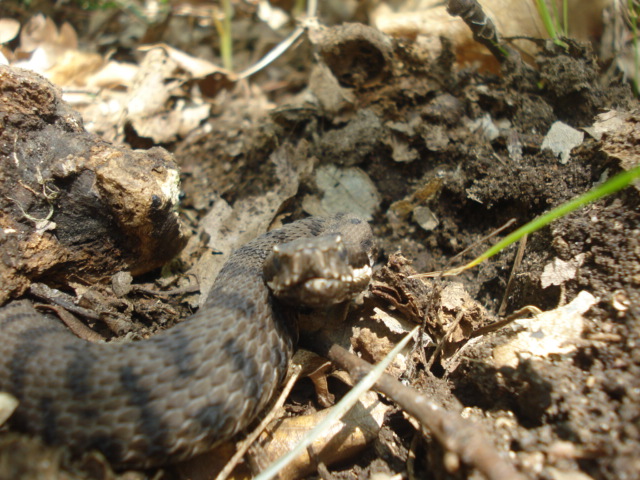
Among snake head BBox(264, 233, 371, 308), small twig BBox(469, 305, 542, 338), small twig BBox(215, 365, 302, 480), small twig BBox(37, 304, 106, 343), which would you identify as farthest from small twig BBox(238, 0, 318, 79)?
small twig BBox(469, 305, 542, 338)

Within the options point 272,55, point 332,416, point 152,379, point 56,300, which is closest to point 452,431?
point 332,416

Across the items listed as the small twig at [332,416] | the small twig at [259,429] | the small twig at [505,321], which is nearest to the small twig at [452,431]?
the small twig at [332,416]

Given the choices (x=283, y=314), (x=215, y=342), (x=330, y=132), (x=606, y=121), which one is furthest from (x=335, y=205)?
(x=606, y=121)

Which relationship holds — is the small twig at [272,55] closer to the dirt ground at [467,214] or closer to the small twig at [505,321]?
the dirt ground at [467,214]

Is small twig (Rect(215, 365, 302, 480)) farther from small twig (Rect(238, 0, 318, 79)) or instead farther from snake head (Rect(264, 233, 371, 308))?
small twig (Rect(238, 0, 318, 79))

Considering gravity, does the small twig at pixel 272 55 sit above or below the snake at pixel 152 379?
above
